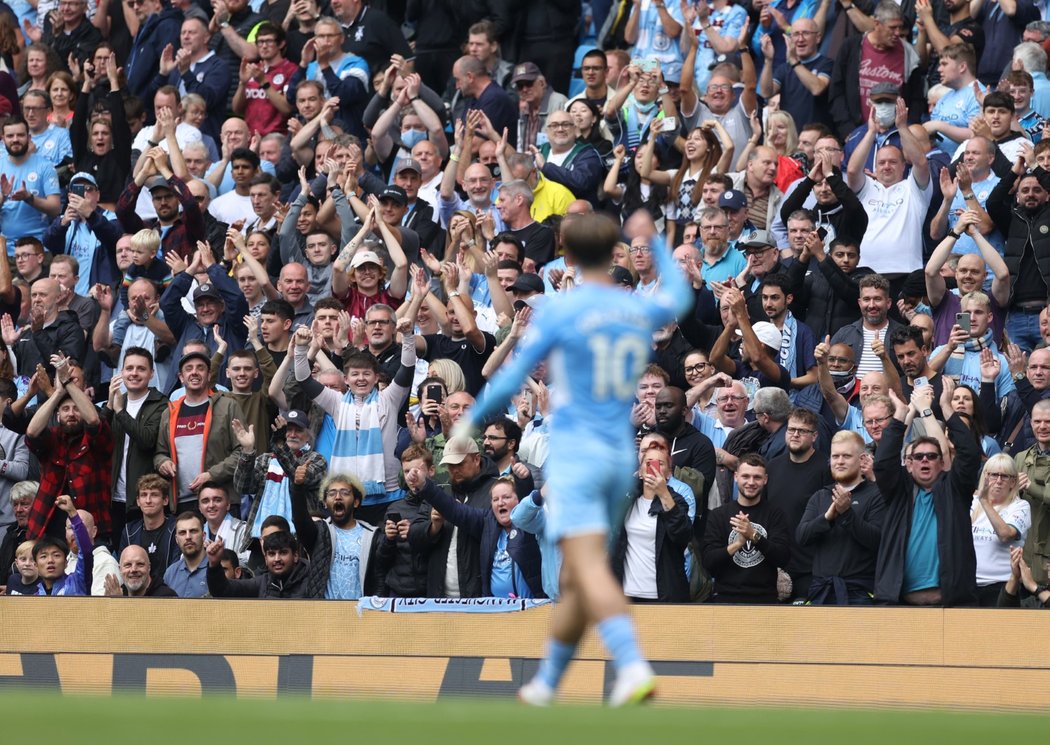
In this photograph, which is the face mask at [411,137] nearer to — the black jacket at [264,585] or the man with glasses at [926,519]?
the black jacket at [264,585]

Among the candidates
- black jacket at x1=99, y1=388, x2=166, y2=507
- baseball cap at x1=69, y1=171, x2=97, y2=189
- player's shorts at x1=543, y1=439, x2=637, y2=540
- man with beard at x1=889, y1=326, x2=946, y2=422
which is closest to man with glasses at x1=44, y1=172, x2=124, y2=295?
baseball cap at x1=69, y1=171, x2=97, y2=189

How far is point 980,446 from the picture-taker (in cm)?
1114

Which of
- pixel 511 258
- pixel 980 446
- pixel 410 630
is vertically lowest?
pixel 410 630

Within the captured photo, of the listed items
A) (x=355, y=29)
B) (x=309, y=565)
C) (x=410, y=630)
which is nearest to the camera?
(x=410, y=630)

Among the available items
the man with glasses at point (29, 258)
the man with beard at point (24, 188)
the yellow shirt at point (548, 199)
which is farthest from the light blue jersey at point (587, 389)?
the man with beard at point (24, 188)

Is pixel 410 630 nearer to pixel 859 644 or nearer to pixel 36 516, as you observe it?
pixel 859 644

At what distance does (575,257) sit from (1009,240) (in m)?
7.71

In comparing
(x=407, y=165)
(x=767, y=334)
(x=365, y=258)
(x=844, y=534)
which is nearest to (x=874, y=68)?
(x=767, y=334)

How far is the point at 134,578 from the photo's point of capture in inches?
484

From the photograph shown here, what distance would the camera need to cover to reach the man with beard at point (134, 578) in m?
12.3

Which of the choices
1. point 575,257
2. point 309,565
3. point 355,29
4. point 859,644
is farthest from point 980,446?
point 355,29

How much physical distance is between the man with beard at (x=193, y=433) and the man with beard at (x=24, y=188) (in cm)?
464

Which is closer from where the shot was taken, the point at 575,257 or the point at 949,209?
the point at 575,257

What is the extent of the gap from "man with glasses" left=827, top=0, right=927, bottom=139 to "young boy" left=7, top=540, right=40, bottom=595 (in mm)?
8300
